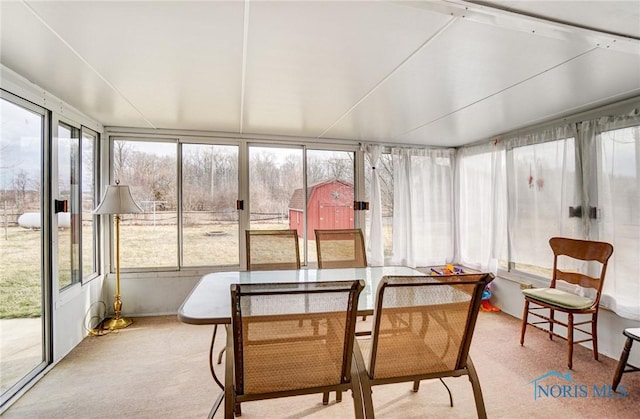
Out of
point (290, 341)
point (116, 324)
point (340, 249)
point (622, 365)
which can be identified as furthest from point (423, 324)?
point (116, 324)

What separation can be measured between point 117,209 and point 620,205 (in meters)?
4.52

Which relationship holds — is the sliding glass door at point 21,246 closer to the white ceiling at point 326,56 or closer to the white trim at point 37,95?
the white trim at point 37,95

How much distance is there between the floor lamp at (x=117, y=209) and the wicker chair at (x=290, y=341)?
235 centimetres

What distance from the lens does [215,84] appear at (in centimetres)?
218

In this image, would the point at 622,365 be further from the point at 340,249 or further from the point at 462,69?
the point at 462,69

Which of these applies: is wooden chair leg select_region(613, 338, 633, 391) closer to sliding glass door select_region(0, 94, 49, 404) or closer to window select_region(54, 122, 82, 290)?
sliding glass door select_region(0, 94, 49, 404)

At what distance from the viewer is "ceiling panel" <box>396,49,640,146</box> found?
1.87m

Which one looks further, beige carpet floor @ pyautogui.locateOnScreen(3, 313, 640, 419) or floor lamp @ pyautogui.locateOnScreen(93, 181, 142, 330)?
floor lamp @ pyautogui.locateOnScreen(93, 181, 142, 330)

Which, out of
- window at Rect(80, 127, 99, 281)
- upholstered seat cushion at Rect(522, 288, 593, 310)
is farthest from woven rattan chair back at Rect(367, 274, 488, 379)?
window at Rect(80, 127, 99, 281)

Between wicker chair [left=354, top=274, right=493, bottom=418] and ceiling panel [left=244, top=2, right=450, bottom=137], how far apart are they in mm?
1175

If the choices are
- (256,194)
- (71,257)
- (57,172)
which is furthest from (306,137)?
(71,257)

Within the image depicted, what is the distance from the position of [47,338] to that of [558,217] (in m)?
4.71

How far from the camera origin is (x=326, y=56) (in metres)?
1.75

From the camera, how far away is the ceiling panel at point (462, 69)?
61.2 inches
